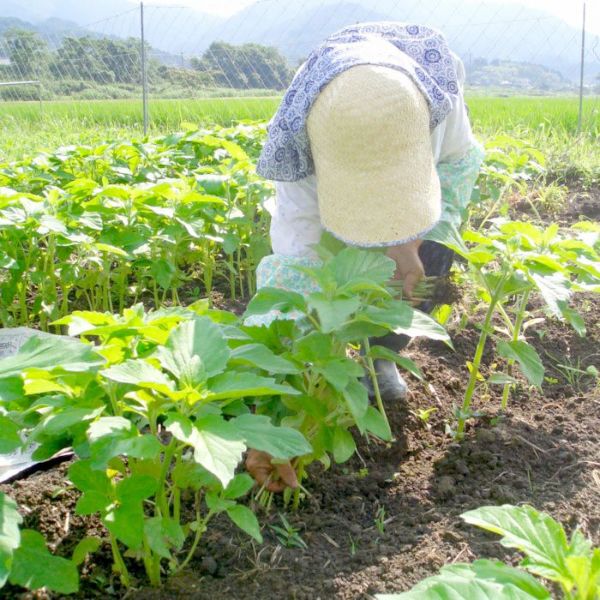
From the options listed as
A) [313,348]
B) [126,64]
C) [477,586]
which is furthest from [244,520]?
[126,64]

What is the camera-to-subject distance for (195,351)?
1230 millimetres

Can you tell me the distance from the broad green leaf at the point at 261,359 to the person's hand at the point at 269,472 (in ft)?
1.32

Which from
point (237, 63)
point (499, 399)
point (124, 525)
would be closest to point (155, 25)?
point (237, 63)

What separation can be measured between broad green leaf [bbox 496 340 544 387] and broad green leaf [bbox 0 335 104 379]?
3.46 feet

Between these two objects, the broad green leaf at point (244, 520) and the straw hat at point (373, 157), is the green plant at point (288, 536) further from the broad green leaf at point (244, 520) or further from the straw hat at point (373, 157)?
the straw hat at point (373, 157)

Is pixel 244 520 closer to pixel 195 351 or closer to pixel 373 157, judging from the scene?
pixel 195 351

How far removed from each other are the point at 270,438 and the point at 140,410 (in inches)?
9.6

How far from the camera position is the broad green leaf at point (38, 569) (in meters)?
1.17

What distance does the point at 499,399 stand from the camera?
2.31 meters

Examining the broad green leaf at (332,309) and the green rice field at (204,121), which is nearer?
the broad green leaf at (332,309)

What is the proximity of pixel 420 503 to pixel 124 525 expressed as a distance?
80 centimetres

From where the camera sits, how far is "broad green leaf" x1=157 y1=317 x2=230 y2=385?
1.17 m

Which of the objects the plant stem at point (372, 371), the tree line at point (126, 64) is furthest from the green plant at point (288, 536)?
the tree line at point (126, 64)

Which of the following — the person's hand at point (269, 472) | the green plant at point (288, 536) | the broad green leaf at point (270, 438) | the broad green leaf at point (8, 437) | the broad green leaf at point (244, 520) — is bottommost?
the green plant at point (288, 536)
